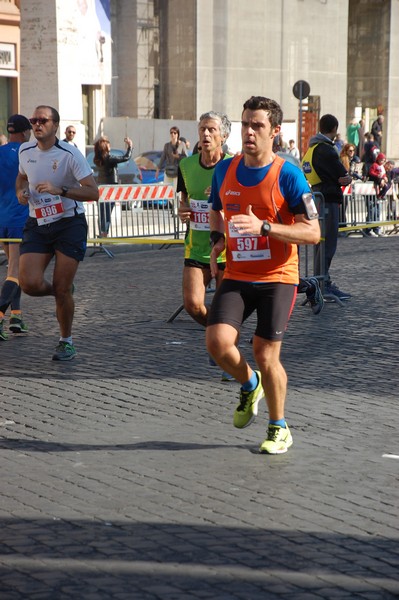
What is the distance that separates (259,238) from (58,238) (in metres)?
3.27

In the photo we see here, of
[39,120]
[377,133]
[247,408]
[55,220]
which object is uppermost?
[39,120]

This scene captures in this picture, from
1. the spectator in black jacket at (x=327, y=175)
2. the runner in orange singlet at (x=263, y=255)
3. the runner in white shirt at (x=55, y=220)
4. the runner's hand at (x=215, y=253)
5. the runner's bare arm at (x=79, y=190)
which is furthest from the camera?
the spectator in black jacket at (x=327, y=175)

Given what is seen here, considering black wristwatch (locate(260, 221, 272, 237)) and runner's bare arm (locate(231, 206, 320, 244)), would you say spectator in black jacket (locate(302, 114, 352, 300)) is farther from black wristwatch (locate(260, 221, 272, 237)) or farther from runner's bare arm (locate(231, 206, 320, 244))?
black wristwatch (locate(260, 221, 272, 237))

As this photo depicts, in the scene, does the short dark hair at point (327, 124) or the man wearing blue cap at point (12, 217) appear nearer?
the man wearing blue cap at point (12, 217)

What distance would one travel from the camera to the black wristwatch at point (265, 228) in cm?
610

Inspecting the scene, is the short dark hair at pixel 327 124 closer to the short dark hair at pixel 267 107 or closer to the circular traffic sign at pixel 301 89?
the short dark hair at pixel 267 107

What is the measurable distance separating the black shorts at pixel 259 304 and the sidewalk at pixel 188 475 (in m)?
0.68

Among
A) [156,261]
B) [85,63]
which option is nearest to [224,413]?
[156,261]

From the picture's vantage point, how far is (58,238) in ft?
30.8

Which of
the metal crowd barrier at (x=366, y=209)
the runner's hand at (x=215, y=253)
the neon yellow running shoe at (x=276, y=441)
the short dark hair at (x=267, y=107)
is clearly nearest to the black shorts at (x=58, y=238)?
the runner's hand at (x=215, y=253)

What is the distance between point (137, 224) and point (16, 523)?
16.1 meters

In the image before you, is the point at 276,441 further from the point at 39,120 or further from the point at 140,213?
the point at 140,213

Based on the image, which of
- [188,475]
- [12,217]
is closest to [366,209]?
[12,217]

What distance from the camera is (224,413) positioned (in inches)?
296
